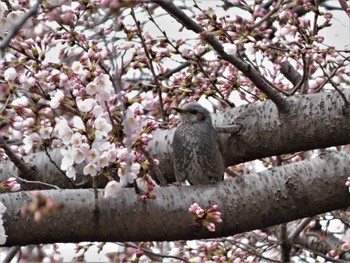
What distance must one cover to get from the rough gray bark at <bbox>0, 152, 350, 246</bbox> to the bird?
915 millimetres

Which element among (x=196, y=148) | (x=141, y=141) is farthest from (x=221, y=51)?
(x=196, y=148)

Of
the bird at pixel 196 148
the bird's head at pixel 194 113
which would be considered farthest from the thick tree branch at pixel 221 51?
the bird's head at pixel 194 113

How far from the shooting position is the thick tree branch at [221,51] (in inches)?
116

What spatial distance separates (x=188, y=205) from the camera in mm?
3342

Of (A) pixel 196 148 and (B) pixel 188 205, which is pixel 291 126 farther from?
(A) pixel 196 148

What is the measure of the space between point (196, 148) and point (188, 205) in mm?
1496

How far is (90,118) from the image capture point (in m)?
3.09

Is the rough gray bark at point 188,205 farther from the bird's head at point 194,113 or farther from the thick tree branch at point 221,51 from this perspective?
the bird's head at point 194,113

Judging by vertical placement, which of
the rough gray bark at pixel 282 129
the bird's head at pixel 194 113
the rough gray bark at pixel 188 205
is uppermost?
the bird's head at pixel 194 113

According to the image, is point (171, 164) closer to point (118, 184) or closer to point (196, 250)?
point (196, 250)

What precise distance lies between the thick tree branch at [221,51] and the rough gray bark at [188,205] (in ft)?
1.09

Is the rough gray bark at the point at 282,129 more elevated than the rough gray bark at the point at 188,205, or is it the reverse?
the rough gray bark at the point at 282,129

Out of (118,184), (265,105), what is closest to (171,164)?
(265,105)

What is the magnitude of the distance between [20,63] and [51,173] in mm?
756
